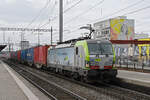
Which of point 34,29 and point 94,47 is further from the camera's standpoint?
point 34,29

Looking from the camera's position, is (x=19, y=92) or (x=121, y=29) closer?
(x=19, y=92)

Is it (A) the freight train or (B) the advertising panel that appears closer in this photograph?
(A) the freight train

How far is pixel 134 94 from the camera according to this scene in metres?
10.0

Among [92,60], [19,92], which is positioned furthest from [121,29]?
[19,92]

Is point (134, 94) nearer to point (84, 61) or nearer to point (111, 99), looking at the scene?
point (111, 99)

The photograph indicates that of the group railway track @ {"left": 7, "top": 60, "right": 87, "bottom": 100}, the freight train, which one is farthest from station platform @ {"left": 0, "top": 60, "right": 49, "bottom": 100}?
the freight train

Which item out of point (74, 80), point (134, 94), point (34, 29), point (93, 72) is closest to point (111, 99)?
point (134, 94)

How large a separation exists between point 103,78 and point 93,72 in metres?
0.83

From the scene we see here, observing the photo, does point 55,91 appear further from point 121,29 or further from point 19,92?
point 121,29

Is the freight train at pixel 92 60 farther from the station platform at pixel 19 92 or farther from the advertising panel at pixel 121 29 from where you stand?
the advertising panel at pixel 121 29

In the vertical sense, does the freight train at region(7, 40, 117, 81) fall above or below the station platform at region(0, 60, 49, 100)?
above

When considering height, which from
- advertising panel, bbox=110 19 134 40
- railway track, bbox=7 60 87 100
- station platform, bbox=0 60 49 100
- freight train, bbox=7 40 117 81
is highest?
advertising panel, bbox=110 19 134 40

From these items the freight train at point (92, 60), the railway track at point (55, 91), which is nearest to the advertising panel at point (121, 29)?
the freight train at point (92, 60)

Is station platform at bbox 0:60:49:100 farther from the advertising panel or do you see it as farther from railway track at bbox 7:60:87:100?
the advertising panel
